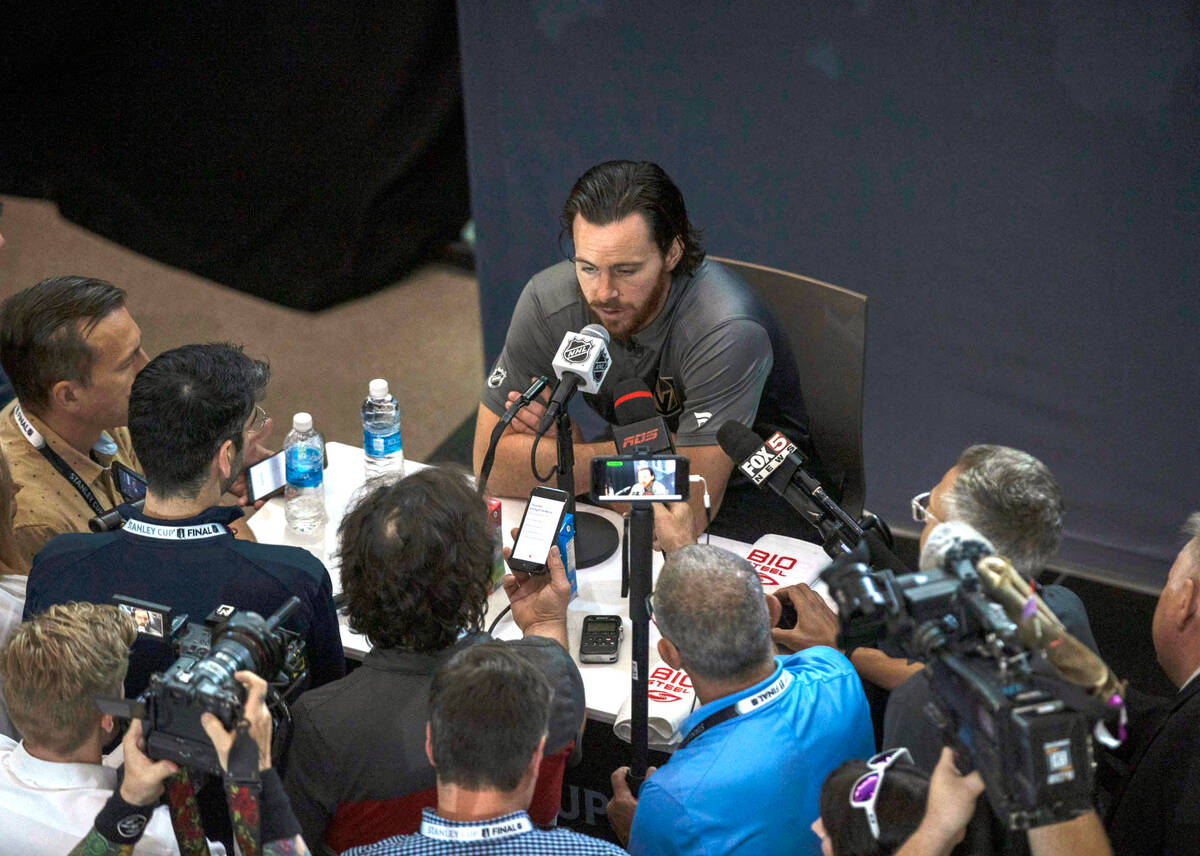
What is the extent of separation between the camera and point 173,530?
242cm

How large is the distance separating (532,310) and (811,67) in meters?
1.52

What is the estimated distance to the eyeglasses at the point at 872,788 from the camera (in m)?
1.94

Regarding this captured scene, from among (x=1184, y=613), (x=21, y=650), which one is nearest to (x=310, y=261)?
(x=21, y=650)

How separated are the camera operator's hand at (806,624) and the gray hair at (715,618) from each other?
1.73 feet

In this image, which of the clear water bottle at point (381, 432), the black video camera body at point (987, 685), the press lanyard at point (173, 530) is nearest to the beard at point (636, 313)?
the clear water bottle at point (381, 432)

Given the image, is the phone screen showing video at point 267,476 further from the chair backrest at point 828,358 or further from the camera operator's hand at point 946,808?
the camera operator's hand at point 946,808

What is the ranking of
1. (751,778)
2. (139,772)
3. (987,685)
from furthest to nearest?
1. (751,778)
2. (139,772)
3. (987,685)

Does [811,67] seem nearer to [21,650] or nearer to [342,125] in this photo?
[342,125]

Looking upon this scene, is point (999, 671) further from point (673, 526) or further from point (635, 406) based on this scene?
point (673, 526)

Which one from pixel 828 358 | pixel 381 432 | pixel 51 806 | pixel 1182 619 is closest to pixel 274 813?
pixel 51 806

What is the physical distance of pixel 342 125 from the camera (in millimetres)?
6008

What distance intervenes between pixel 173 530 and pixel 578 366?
923mm

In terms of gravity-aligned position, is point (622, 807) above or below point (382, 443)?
below

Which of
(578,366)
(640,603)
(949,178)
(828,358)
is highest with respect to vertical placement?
(949,178)
